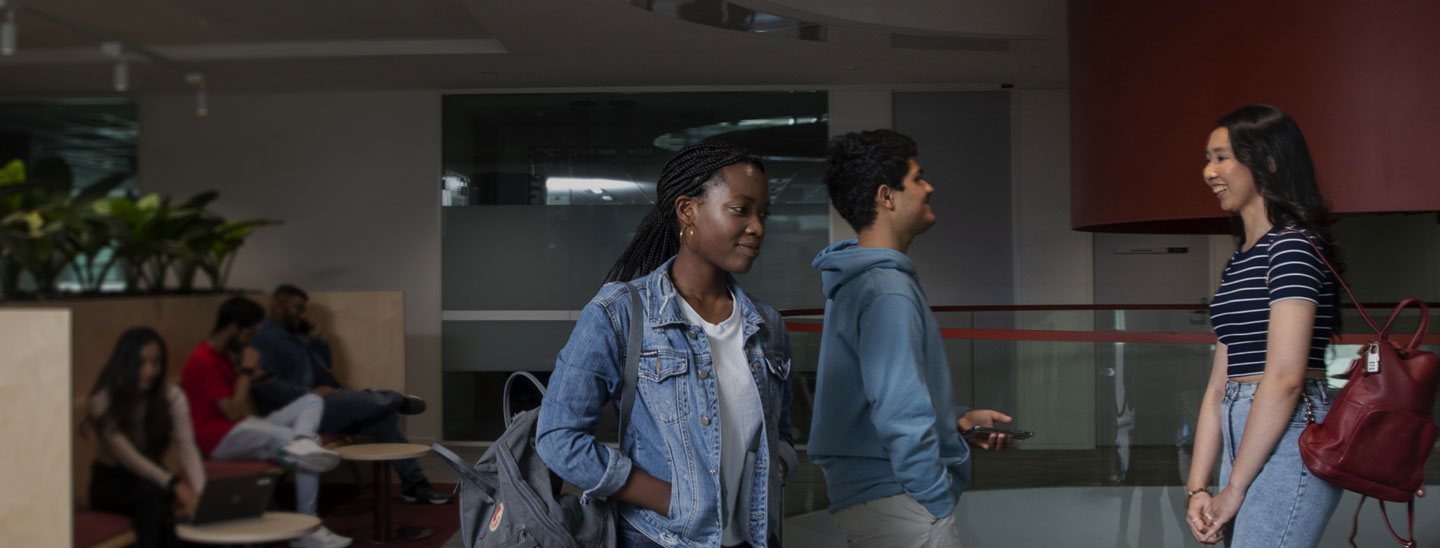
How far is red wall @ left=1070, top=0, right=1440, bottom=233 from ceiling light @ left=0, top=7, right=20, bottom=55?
332 centimetres

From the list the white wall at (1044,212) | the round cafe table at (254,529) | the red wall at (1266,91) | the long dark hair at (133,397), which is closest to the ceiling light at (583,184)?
the white wall at (1044,212)

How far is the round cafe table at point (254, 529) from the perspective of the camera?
971mm

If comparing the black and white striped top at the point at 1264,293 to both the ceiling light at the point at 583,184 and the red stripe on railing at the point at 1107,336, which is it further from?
the ceiling light at the point at 583,184

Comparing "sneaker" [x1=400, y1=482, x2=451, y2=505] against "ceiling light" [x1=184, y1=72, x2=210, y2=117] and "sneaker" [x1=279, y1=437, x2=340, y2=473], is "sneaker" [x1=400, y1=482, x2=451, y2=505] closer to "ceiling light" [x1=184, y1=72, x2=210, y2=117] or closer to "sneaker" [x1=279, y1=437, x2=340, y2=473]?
"sneaker" [x1=279, y1=437, x2=340, y2=473]

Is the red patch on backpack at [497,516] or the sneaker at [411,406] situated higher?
the sneaker at [411,406]

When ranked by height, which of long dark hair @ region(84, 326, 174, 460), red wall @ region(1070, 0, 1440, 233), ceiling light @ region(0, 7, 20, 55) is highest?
red wall @ region(1070, 0, 1440, 233)

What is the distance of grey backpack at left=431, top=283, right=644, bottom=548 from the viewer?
138 centimetres

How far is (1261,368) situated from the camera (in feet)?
5.50

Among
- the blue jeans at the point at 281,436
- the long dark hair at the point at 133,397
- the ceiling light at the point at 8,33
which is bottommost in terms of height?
the blue jeans at the point at 281,436

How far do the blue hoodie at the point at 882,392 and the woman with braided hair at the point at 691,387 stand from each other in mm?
188

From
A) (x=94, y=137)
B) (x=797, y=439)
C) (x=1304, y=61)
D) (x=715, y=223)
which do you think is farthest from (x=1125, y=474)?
(x=94, y=137)

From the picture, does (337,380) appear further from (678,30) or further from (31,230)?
(678,30)

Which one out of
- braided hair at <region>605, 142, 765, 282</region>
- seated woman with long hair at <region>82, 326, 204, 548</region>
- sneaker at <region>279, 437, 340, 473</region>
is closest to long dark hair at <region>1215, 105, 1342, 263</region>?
braided hair at <region>605, 142, 765, 282</region>

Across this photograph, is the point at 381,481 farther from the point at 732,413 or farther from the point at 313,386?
the point at 732,413
